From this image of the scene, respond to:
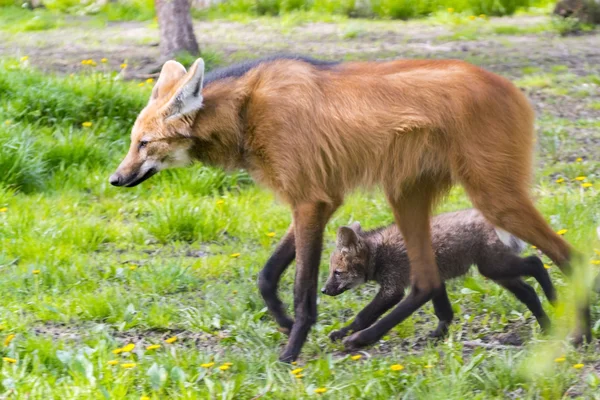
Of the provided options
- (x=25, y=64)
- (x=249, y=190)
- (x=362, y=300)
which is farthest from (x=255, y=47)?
(x=362, y=300)

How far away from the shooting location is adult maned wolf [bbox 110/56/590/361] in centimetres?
349

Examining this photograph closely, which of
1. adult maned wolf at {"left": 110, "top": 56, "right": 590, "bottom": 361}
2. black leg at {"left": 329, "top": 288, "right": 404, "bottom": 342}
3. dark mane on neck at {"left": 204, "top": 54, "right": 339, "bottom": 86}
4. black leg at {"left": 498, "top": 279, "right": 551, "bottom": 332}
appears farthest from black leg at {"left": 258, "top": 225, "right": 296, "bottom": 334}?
black leg at {"left": 498, "top": 279, "right": 551, "bottom": 332}

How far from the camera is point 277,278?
401 cm

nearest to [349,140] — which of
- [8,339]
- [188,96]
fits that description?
[188,96]

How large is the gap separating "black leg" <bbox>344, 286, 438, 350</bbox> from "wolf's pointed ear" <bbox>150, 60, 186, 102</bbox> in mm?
1371

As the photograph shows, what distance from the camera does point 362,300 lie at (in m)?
4.45

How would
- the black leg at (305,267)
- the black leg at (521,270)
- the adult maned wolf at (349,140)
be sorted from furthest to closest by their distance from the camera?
the black leg at (521,270) < the black leg at (305,267) < the adult maned wolf at (349,140)

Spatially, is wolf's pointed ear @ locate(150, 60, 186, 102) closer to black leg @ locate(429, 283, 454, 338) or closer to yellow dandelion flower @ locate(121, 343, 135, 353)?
yellow dandelion flower @ locate(121, 343, 135, 353)

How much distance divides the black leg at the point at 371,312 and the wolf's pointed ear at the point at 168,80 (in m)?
1.32

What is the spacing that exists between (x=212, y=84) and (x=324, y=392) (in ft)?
4.90

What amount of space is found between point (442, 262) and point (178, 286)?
136cm

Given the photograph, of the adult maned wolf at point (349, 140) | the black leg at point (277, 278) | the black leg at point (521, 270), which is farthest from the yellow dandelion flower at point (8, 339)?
the black leg at point (521, 270)

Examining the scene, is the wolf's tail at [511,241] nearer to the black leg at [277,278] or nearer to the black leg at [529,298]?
the black leg at [529,298]

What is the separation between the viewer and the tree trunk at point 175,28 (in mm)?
7867
